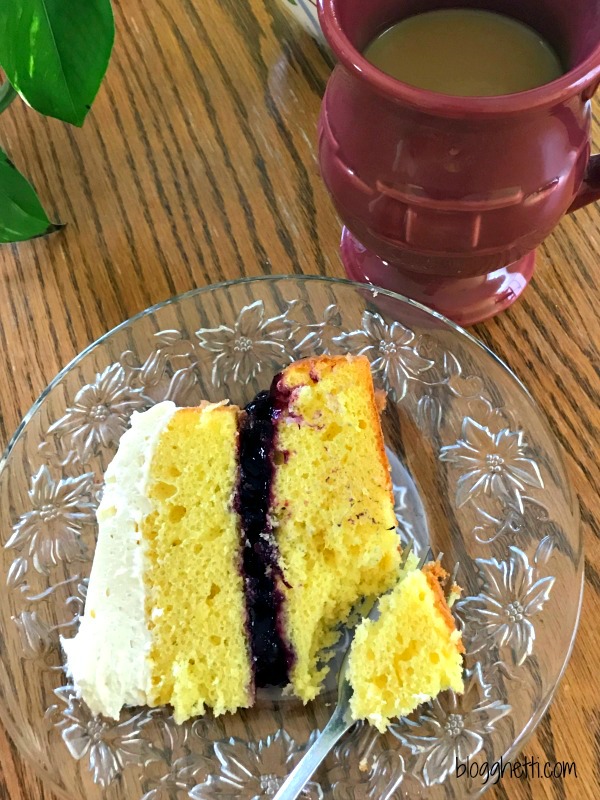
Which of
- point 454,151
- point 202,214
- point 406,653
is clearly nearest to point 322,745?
point 406,653

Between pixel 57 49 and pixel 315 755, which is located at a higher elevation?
pixel 57 49

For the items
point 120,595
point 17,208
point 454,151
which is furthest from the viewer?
point 17,208

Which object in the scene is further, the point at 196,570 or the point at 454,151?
the point at 196,570

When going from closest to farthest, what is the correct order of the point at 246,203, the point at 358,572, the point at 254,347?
the point at 358,572
the point at 254,347
the point at 246,203

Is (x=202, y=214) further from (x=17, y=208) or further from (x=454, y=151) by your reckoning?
(x=454, y=151)

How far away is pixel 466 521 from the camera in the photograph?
80cm

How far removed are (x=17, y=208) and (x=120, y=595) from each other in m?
0.53

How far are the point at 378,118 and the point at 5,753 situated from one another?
0.72 meters

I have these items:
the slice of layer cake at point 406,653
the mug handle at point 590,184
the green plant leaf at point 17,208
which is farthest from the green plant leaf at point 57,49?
the slice of layer cake at point 406,653

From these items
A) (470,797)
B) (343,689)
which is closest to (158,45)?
(343,689)

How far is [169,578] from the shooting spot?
0.79 m

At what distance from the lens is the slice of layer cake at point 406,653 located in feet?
2.35

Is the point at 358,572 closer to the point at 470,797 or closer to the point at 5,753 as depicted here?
the point at 470,797

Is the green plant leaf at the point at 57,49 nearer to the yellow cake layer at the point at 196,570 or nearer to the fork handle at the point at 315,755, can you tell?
the yellow cake layer at the point at 196,570
